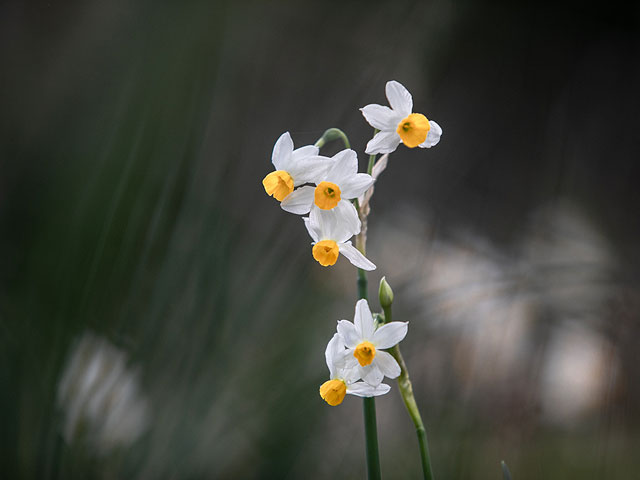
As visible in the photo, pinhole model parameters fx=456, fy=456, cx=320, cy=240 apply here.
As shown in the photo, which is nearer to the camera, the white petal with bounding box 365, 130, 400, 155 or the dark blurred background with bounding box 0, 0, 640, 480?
the white petal with bounding box 365, 130, 400, 155

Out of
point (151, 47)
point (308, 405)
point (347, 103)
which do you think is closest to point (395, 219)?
point (347, 103)

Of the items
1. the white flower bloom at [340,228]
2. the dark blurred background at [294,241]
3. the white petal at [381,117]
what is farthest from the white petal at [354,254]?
the dark blurred background at [294,241]

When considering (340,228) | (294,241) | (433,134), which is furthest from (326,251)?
(294,241)

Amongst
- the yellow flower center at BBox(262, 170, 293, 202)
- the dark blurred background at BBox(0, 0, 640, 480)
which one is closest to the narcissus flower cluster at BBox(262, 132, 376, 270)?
the yellow flower center at BBox(262, 170, 293, 202)

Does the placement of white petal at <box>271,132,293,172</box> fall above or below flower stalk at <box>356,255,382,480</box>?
above

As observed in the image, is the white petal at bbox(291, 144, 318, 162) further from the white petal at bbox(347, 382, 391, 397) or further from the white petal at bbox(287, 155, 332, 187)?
the white petal at bbox(347, 382, 391, 397)

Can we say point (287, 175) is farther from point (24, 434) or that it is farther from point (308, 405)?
point (24, 434)
